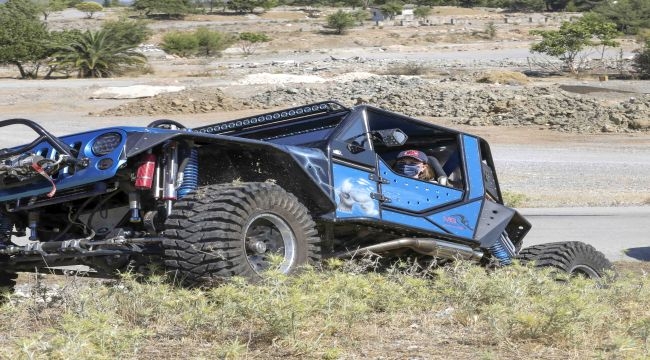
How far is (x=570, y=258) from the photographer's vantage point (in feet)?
30.0

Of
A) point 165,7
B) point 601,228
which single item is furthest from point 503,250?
point 165,7

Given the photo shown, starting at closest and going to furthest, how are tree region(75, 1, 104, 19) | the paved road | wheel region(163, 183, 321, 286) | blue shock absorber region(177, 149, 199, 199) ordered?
wheel region(163, 183, 321, 286) < blue shock absorber region(177, 149, 199, 199) < the paved road < tree region(75, 1, 104, 19)

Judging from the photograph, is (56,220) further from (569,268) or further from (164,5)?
(164,5)

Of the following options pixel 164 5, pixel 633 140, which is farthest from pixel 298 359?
pixel 164 5

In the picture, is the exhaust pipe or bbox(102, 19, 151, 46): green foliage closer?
the exhaust pipe

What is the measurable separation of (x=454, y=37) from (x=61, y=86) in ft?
162

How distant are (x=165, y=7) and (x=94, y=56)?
2324 inches

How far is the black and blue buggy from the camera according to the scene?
6.37 metres

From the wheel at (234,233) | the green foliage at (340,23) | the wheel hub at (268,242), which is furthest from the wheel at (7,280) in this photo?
the green foliage at (340,23)

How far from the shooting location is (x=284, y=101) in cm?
3894

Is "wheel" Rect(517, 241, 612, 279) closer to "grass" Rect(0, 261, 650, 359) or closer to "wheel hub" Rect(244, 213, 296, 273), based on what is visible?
"grass" Rect(0, 261, 650, 359)

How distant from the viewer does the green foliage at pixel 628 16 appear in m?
89.7

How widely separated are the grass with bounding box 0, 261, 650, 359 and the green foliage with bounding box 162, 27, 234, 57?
6767 cm

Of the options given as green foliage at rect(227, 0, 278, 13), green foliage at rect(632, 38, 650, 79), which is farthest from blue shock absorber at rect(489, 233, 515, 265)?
green foliage at rect(227, 0, 278, 13)
